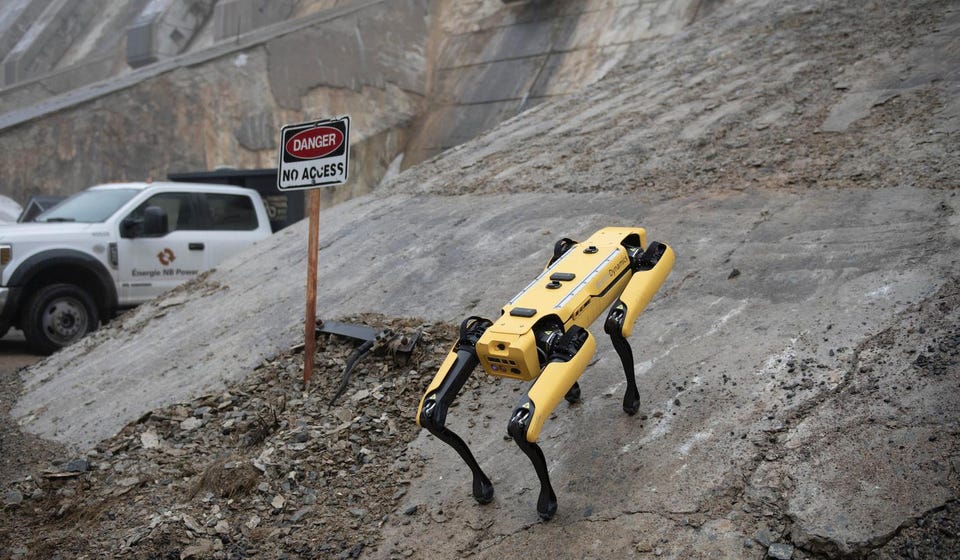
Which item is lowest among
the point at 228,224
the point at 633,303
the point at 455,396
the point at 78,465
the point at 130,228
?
the point at 228,224

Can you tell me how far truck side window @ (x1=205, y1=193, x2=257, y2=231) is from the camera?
1020 cm

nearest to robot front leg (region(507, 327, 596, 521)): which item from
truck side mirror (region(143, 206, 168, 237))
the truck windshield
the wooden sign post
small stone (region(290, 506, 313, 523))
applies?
small stone (region(290, 506, 313, 523))

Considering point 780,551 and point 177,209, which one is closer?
point 780,551

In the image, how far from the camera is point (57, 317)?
893cm

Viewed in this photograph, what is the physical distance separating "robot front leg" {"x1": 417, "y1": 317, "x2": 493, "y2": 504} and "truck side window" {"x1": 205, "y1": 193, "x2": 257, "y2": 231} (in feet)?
23.3

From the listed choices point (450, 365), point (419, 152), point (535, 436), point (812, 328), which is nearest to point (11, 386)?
point (450, 365)

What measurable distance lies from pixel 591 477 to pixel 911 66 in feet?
21.2

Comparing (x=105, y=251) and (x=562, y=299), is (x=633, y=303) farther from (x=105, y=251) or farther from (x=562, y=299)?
(x=105, y=251)

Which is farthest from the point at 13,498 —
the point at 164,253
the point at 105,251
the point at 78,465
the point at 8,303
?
the point at 164,253

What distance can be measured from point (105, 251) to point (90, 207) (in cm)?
80

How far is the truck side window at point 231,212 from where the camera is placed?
1020 cm

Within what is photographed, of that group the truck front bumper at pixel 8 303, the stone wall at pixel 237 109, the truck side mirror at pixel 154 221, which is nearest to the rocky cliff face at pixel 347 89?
the stone wall at pixel 237 109

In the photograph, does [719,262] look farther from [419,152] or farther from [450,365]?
[419,152]

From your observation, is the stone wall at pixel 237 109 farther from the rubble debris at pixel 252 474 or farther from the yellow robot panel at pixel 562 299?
the yellow robot panel at pixel 562 299
